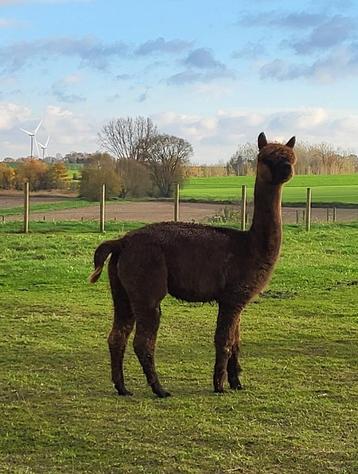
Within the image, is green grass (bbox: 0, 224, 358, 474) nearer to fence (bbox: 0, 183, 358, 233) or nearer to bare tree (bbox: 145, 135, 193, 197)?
fence (bbox: 0, 183, 358, 233)

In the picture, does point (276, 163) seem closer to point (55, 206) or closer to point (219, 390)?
point (219, 390)

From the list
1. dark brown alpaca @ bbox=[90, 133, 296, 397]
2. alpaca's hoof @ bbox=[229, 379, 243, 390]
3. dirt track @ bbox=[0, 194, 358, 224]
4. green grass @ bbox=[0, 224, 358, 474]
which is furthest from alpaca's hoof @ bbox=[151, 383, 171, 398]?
dirt track @ bbox=[0, 194, 358, 224]

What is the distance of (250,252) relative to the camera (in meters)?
6.92

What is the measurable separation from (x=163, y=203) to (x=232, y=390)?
36.9 m

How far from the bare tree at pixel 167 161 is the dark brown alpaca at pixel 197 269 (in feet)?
135

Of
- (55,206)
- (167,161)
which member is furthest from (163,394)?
(167,161)

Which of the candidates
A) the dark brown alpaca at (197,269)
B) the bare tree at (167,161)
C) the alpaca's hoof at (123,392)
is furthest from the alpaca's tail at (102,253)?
the bare tree at (167,161)

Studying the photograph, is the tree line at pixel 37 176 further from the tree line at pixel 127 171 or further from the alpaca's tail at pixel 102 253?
the alpaca's tail at pixel 102 253

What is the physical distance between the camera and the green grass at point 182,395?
514 centimetres

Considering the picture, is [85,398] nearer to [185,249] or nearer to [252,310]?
[185,249]

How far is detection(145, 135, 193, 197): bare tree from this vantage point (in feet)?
158

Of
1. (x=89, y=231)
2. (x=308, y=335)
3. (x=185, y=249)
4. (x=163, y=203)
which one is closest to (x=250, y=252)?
(x=185, y=249)

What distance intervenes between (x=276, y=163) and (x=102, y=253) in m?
1.72

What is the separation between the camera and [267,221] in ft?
22.9
